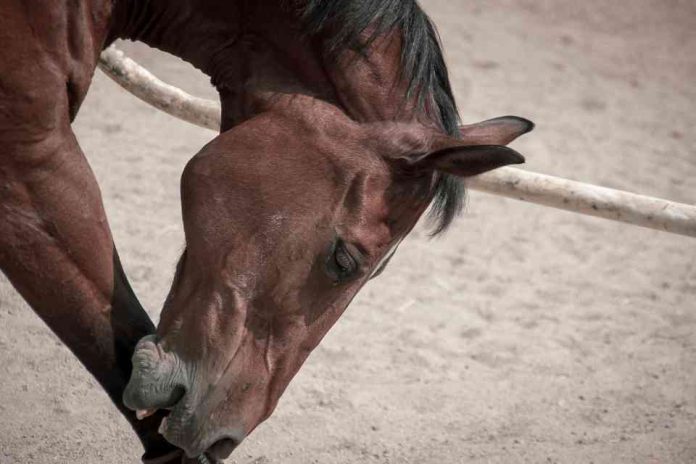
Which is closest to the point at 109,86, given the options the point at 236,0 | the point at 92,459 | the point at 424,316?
A: the point at 424,316

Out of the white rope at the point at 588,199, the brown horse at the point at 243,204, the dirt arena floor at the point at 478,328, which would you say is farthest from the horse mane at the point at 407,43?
the dirt arena floor at the point at 478,328

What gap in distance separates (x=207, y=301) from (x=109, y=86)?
4.37 m

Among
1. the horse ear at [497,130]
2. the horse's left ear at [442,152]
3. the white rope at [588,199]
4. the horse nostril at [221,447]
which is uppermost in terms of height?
the horse's left ear at [442,152]

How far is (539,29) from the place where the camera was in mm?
8461

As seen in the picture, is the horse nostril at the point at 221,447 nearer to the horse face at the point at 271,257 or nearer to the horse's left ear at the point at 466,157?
the horse face at the point at 271,257

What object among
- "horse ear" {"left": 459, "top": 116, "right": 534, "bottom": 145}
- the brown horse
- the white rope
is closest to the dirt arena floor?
the white rope

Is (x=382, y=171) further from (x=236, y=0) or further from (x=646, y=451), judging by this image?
(x=646, y=451)

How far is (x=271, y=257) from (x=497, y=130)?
0.65 meters

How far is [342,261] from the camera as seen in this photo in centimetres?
206

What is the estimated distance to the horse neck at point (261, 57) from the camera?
215 centimetres

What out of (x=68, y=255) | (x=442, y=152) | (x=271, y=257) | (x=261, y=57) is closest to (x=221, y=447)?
(x=271, y=257)

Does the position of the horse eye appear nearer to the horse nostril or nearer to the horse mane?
the horse mane

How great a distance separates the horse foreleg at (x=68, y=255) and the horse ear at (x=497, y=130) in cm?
88

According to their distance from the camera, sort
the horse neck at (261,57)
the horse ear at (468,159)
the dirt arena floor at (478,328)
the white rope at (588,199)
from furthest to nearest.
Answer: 1. the dirt arena floor at (478,328)
2. the white rope at (588,199)
3. the horse neck at (261,57)
4. the horse ear at (468,159)
